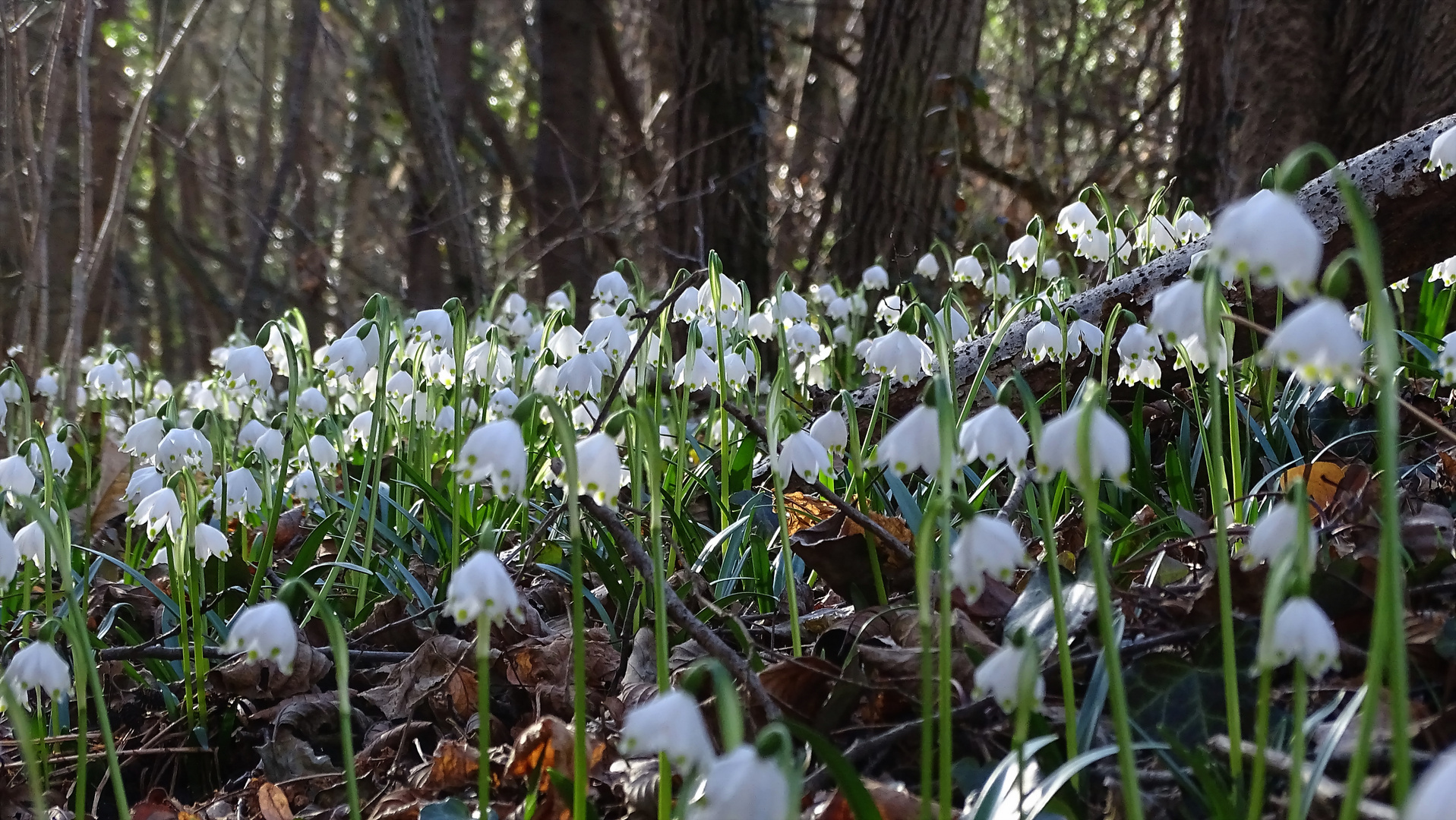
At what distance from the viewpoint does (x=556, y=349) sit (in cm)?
323

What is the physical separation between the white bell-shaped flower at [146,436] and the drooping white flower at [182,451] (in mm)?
198

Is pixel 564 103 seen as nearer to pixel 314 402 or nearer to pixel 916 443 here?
pixel 314 402

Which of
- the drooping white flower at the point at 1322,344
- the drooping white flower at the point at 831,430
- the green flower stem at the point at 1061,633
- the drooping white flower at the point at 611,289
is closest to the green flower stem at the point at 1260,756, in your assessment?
the green flower stem at the point at 1061,633

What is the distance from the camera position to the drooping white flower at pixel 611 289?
11.6 ft

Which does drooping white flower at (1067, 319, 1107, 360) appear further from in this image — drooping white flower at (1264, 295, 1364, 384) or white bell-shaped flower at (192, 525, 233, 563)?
white bell-shaped flower at (192, 525, 233, 563)

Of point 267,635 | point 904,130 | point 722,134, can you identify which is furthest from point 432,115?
point 267,635

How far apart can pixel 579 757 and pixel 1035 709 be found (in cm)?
58

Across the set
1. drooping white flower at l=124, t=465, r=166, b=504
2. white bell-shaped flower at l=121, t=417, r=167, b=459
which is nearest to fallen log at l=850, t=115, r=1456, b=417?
drooping white flower at l=124, t=465, r=166, b=504

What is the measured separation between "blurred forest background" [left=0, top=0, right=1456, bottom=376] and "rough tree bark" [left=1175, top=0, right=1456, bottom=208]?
11 mm

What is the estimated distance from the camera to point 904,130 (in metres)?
6.45

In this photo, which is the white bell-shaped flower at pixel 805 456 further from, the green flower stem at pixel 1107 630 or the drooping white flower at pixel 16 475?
the drooping white flower at pixel 16 475

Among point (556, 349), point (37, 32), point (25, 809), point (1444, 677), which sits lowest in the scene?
point (25, 809)

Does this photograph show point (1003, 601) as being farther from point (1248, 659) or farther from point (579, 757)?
point (579, 757)

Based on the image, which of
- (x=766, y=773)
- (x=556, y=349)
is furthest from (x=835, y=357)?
(x=766, y=773)
